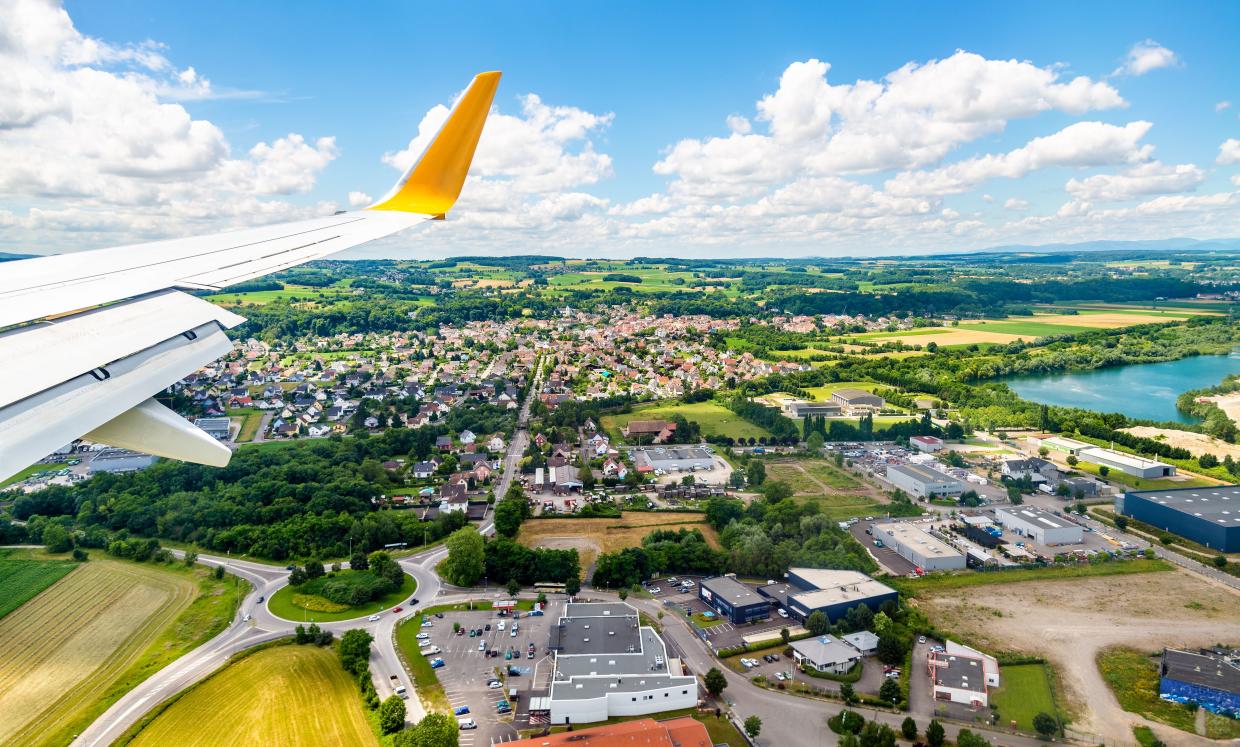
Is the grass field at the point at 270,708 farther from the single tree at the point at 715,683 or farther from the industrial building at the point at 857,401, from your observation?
the industrial building at the point at 857,401

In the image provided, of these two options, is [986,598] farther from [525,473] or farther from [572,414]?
[572,414]

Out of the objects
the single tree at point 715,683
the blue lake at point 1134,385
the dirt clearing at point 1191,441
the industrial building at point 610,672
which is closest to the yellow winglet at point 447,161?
the industrial building at point 610,672

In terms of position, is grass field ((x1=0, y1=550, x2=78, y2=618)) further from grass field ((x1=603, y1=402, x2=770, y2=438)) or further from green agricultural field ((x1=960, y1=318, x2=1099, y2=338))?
green agricultural field ((x1=960, y1=318, x2=1099, y2=338))

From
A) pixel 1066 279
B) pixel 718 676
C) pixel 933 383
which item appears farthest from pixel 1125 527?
pixel 1066 279

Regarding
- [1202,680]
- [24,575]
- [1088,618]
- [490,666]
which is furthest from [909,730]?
[24,575]

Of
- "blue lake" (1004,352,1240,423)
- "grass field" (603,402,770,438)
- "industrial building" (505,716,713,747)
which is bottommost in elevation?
"industrial building" (505,716,713,747)

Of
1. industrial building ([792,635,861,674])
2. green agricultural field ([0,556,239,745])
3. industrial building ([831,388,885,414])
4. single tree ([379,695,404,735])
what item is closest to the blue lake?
industrial building ([831,388,885,414])
